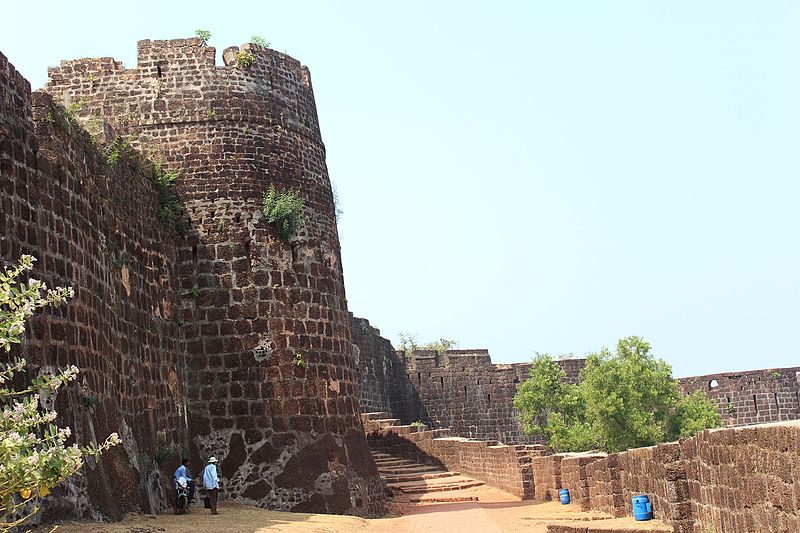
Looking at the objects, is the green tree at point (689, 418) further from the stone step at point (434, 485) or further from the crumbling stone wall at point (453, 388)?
the stone step at point (434, 485)

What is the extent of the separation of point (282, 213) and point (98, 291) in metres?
5.46

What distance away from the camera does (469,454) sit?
2927cm

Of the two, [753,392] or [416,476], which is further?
[753,392]

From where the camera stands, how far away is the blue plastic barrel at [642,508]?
49.0 ft

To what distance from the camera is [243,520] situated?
631 inches

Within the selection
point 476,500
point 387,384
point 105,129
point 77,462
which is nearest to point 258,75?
point 105,129

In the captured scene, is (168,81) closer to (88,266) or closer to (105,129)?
(105,129)

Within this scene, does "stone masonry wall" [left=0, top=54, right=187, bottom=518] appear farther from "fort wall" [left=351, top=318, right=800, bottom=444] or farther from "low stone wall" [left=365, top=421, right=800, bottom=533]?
"fort wall" [left=351, top=318, right=800, bottom=444]

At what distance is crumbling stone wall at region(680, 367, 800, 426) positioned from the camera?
156 ft

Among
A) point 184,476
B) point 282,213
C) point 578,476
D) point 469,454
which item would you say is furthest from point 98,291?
point 469,454

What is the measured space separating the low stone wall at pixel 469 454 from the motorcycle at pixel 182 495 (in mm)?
10278

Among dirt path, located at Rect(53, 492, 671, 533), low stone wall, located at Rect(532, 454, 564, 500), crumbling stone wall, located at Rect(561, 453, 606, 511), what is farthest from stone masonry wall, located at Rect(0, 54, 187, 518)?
low stone wall, located at Rect(532, 454, 564, 500)

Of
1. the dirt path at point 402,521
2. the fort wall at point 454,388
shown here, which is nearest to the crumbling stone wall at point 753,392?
the fort wall at point 454,388

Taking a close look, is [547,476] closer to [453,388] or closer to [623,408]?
[623,408]
